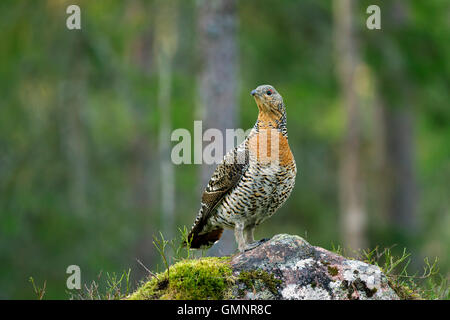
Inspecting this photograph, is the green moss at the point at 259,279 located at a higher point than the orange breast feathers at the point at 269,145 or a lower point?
lower

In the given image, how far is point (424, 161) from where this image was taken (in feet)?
74.0

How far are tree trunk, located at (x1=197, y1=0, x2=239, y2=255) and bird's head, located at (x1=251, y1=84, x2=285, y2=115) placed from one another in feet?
11.3

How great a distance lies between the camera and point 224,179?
458cm

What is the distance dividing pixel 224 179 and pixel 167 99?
29.8 ft

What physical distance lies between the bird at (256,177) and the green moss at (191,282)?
0.46 m

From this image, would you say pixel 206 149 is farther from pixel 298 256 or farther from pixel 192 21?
pixel 192 21

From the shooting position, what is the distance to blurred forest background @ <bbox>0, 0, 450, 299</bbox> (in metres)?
11.2

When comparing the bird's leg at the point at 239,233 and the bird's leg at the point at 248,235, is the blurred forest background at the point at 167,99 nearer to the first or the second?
the bird's leg at the point at 248,235

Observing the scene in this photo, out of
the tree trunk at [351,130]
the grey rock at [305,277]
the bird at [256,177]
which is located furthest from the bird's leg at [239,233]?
the tree trunk at [351,130]

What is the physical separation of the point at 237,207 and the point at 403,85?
9362 millimetres

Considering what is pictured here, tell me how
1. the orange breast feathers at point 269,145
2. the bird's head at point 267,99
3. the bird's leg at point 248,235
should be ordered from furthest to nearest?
the bird's leg at point 248,235 → the bird's head at point 267,99 → the orange breast feathers at point 269,145

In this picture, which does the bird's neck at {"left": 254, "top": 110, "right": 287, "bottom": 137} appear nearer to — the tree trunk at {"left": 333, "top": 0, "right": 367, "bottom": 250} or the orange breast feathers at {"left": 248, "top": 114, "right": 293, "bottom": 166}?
the orange breast feathers at {"left": 248, "top": 114, "right": 293, "bottom": 166}

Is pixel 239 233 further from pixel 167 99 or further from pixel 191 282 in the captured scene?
pixel 167 99

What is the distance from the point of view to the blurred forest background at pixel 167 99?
440 inches
